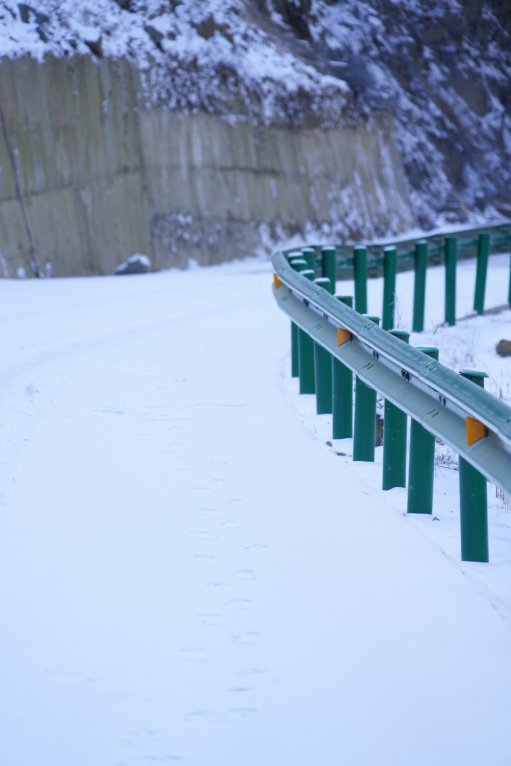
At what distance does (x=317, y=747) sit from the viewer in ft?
12.5

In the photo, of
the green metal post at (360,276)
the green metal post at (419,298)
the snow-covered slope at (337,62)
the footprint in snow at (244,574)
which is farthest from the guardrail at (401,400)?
the snow-covered slope at (337,62)

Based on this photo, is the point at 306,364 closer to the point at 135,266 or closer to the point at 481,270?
the point at 481,270

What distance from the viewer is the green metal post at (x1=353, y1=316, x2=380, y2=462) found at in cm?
756

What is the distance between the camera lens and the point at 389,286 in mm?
14391

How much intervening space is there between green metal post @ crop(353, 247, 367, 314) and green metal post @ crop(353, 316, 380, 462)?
5768 mm

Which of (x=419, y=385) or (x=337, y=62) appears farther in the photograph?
(x=337, y=62)

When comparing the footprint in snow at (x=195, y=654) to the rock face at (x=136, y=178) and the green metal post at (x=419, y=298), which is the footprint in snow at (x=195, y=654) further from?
the rock face at (x=136, y=178)

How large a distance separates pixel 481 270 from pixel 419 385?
37.4 ft

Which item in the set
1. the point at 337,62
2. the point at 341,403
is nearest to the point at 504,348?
the point at 341,403

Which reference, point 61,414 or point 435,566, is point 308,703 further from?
point 61,414

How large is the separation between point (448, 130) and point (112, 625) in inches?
1220

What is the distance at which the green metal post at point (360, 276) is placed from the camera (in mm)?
13516

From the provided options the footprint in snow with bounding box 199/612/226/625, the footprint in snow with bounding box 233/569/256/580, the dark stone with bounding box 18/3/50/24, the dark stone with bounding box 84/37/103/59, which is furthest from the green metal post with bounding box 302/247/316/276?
the dark stone with bounding box 18/3/50/24

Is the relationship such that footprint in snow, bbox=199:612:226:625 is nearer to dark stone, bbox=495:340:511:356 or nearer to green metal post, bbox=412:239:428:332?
dark stone, bbox=495:340:511:356
